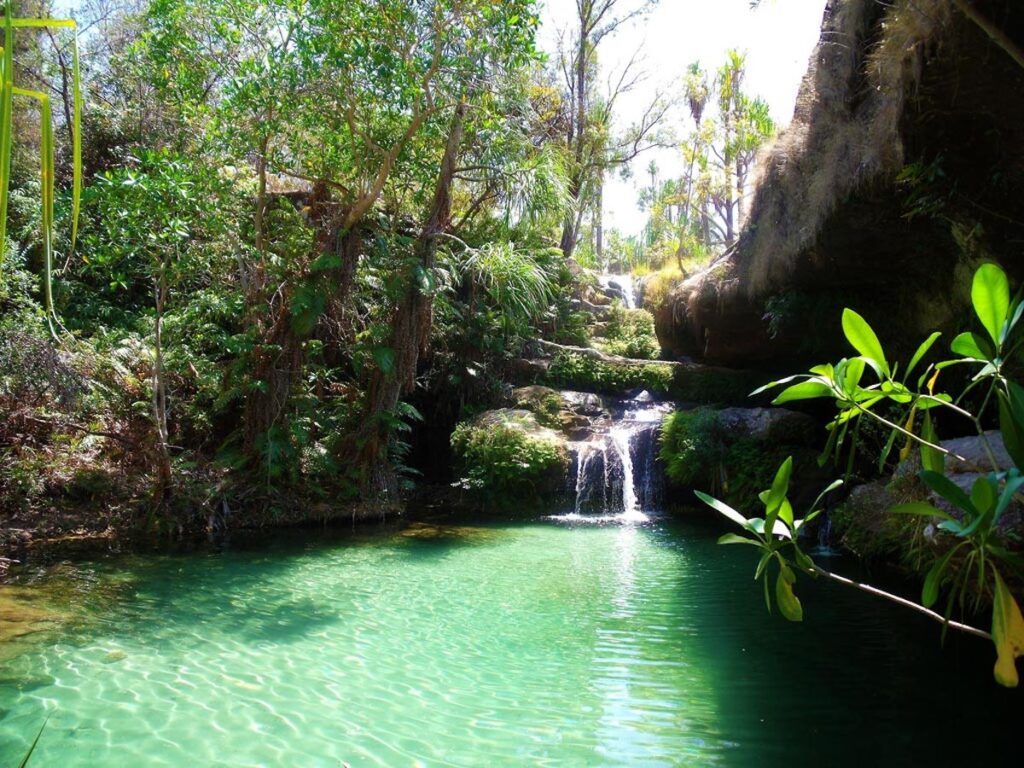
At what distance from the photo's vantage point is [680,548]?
8.88 metres

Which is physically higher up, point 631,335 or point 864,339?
point 631,335

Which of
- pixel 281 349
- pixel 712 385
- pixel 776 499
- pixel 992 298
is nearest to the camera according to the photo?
pixel 992 298

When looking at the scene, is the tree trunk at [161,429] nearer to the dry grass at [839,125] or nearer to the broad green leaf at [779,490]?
the dry grass at [839,125]

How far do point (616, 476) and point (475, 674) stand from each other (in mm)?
7989

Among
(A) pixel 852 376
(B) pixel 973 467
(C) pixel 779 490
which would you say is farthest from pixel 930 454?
(C) pixel 779 490

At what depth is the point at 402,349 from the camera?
34.8 ft

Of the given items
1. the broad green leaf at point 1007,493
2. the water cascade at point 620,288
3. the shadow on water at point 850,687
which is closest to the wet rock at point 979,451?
the shadow on water at point 850,687

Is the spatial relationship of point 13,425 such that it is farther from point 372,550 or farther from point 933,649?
point 933,649

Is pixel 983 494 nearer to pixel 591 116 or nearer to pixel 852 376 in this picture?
pixel 852 376

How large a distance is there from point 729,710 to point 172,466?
782cm

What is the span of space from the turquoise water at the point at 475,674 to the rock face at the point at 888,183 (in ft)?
12.3

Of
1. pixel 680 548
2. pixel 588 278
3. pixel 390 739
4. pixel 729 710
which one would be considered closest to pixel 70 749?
pixel 390 739

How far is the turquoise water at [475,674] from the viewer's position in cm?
354

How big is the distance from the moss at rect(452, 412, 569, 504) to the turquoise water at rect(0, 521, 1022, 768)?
15.2ft
